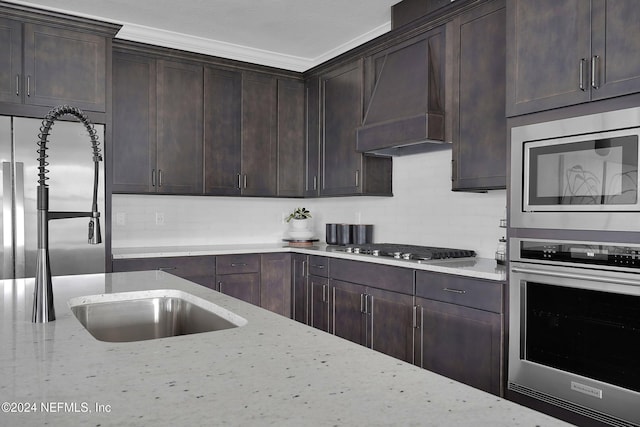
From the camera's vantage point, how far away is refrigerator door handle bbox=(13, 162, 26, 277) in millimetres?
A: 3307

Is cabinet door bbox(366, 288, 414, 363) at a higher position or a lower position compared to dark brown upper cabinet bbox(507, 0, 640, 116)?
lower

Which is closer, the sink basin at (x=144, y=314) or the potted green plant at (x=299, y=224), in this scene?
the sink basin at (x=144, y=314)

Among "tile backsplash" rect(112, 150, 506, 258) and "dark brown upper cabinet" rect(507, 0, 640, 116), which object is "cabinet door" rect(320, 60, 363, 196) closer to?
"tile backsplash" rect(112, 150, 506, 258)

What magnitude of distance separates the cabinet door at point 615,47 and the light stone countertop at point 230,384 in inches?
69.4

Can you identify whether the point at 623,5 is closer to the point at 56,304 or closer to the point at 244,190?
the point at 56,304

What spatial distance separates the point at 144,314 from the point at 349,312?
216cm

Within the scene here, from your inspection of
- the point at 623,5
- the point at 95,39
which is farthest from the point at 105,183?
the point at 623,5

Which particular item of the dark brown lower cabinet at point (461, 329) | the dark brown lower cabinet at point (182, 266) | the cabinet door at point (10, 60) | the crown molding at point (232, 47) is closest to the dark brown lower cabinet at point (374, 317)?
the dark brown lower cabinet at point (461, 329)

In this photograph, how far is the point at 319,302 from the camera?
4129 mm

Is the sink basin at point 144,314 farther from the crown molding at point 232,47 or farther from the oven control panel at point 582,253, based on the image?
the crown molding at point 232,47

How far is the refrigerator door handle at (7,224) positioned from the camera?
3.27m

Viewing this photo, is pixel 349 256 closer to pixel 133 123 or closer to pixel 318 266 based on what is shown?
pixel 318 266

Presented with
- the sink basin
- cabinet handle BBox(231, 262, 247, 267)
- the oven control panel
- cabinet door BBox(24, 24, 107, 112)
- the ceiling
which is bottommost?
cabinet handle BBox(231, 262, 247, 267)

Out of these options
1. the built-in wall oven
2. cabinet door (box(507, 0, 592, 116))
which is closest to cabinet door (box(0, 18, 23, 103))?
cabinet door (box(507, 0, 592, 116))
